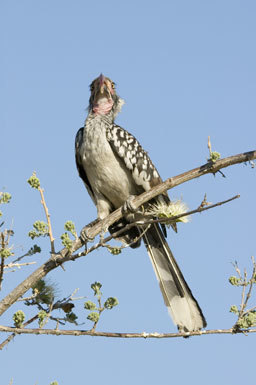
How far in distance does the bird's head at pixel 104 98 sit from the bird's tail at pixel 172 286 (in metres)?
1.72

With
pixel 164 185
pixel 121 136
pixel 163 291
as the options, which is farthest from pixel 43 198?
pixel 121 136

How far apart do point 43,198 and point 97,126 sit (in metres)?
2.60

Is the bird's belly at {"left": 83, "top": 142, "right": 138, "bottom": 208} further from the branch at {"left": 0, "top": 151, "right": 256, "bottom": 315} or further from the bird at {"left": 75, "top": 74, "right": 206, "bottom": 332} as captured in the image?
the branch at {"left": 0, "top": 151, "right": 256, "bottom": 315}

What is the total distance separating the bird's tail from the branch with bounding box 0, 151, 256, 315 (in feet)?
3.79

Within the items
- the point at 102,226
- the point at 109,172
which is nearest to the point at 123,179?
the point at 109,172

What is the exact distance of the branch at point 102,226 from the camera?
3072 mm

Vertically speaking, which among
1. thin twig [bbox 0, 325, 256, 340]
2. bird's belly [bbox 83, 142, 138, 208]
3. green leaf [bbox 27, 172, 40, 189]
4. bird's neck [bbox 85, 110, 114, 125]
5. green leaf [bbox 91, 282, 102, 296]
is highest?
bird's neck [bbox 85, 110, 114, 125]

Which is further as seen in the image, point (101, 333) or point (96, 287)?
point (96, 287)

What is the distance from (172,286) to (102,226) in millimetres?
1488

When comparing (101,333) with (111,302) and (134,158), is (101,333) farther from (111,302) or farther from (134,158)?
(134,158)

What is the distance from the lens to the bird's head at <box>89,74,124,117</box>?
247 inches

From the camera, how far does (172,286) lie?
4.95 meters

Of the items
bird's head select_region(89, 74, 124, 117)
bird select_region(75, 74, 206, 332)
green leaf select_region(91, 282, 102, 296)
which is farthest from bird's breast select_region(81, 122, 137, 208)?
green leaf select_region(91, 282, 102, 296)

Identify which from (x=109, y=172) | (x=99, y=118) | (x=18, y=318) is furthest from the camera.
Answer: (x=99, y=118)
